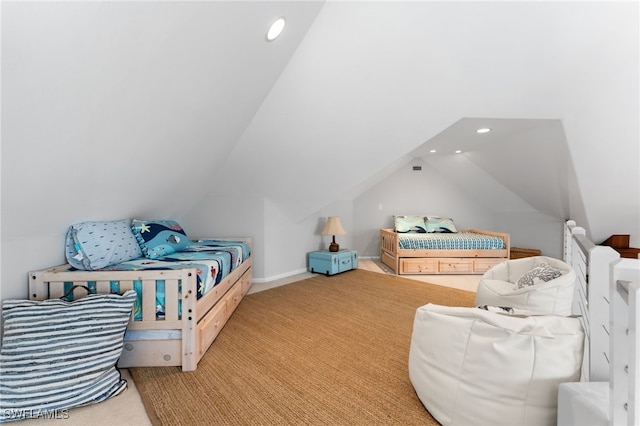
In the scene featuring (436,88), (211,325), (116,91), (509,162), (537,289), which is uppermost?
(436,88)

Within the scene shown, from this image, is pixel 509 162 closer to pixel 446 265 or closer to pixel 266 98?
pixel 446 265

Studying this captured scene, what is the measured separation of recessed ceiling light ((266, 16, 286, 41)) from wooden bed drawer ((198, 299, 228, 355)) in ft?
6.64

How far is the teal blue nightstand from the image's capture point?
4281mm

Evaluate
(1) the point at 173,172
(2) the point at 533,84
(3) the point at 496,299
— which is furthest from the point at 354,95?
(3) the point at 496,299

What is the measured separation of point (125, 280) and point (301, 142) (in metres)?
2.02

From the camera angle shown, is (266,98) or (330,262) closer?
(266,98)

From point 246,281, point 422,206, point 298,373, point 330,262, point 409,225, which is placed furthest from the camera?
point 422,206

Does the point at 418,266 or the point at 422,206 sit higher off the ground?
the point at 422,206

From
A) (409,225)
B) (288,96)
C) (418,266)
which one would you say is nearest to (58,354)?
(288,96)

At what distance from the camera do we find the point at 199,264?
222 centimetres

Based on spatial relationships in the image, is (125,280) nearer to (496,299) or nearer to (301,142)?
(301,142)

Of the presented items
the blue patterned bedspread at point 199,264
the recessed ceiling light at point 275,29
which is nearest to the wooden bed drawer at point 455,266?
the blue patterned bedspread at point 199,264

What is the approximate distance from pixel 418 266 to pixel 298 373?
3103mm

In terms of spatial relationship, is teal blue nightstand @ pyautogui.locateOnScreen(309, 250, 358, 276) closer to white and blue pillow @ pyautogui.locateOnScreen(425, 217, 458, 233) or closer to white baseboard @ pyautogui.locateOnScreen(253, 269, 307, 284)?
white baseboard @ pyautogui.locateOnScreen(253, 269, 307, 284)
